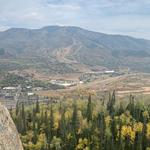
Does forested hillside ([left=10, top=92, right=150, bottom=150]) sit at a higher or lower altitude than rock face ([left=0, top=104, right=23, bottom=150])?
lower

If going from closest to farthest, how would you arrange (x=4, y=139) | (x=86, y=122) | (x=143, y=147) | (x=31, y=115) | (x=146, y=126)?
(x=4, y=139)
(x=143, y=147)
(x=146, y=126)
(x=86, y=122)
(x=31, y=115)

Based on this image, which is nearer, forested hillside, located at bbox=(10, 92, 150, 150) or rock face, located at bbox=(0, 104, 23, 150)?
rock face, located at bbox=(0, 104, 23, 150)

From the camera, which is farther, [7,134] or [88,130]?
[88,130]

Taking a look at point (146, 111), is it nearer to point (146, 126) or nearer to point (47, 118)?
point (146, 126)

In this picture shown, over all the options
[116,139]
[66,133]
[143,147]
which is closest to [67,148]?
[66,133]

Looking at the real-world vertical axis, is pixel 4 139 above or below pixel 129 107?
above
